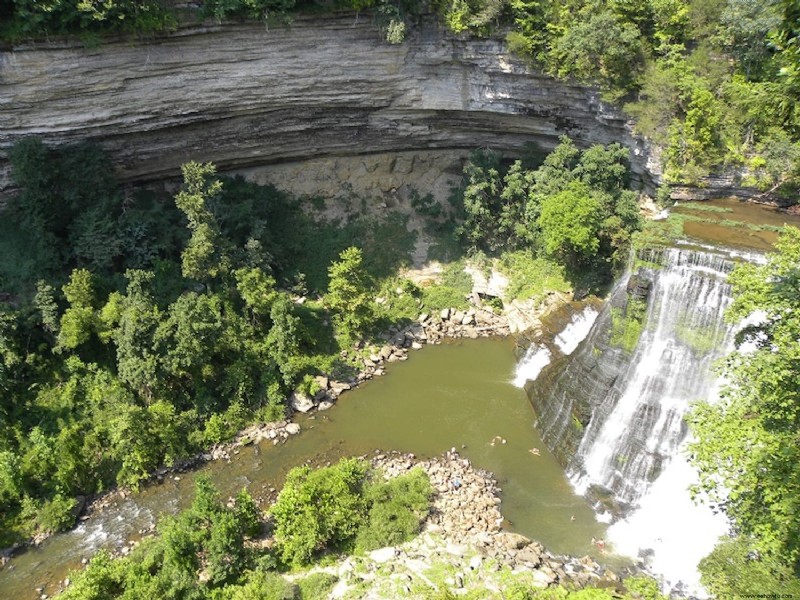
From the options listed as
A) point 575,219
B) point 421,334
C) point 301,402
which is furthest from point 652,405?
point 301,402

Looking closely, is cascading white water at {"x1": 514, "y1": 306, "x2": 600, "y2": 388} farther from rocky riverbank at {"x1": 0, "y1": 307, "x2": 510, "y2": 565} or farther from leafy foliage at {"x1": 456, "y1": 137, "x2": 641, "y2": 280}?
rocky riverbank at {"x1": 0, "y1": 307, "x2": 510, "y2": 565}

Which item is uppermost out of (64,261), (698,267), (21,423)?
(698,267)

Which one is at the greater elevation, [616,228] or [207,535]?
[616,228]

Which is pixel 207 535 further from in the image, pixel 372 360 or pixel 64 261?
pixel 64 261

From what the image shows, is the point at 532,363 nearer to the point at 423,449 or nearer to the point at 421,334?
the point at 421,334

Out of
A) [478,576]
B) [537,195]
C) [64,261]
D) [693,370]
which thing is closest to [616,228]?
[537,195]

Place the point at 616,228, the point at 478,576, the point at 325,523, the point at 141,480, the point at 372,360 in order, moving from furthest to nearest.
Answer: the point at 372,360, the point at 616,228, the point at 141,480, the point at 325,523, the point at 478,576

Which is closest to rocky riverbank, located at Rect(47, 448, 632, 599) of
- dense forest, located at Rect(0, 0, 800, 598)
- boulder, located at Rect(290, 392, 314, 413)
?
dense forest, located at Rect(0, 0, 800, 598)

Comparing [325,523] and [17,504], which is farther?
[17,504]
